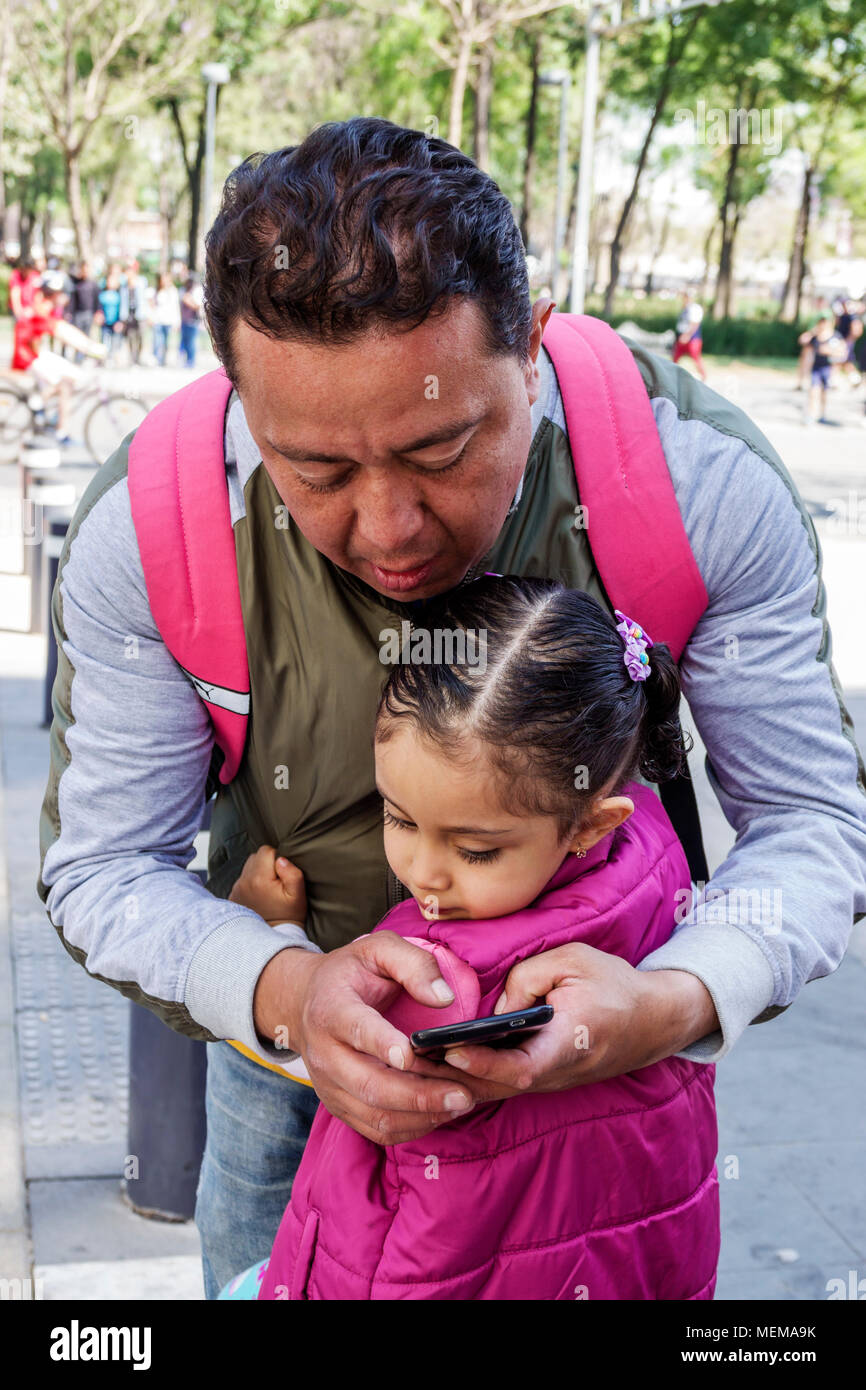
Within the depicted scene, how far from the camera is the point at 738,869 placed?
1658 mm

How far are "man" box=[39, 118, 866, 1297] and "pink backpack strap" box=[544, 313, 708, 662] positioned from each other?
0.03m

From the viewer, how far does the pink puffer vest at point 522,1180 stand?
4.93ft

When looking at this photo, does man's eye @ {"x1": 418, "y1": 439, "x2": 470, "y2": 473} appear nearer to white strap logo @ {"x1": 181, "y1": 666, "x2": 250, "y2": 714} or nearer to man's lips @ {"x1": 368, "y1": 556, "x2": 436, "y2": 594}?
man's lips @ {"x1": 368, "y1": 556, "x2": 436, "y2": 594}

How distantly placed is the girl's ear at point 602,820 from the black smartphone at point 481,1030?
1.00ft

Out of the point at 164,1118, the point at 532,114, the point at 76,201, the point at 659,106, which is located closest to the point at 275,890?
the point at 164,1118

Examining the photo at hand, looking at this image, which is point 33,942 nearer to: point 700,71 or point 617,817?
point 617,817

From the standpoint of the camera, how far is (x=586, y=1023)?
141 cm

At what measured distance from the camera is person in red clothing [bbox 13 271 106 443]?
1303 centimetres

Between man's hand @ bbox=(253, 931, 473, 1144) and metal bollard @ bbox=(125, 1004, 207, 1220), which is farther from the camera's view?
metal bollard @ bbox=(125, 1004, 207, 1220)

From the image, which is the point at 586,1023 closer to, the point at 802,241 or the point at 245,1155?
the point at 245,1155

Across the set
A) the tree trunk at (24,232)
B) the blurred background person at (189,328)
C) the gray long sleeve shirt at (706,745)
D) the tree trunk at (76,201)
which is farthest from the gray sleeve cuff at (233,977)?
the tree trunk at (24,232)

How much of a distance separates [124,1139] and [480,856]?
7.84 ft

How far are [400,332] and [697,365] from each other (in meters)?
22.5

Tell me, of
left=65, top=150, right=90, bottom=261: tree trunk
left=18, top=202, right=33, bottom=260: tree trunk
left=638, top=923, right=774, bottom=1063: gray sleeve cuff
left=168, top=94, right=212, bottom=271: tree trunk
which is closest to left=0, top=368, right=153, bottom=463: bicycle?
left=638, top=923, right=774, bottom=1063: gray sleeve cuff
